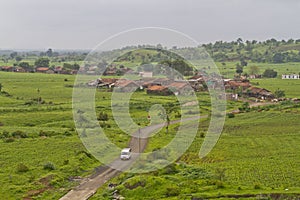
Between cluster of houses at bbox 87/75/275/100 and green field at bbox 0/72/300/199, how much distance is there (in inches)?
423

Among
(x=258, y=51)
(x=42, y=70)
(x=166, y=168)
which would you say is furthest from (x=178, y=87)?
(x=258, y=51)

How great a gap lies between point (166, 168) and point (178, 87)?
1616 inches

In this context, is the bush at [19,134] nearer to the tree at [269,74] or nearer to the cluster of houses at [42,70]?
the cluster of houses at [42,70]

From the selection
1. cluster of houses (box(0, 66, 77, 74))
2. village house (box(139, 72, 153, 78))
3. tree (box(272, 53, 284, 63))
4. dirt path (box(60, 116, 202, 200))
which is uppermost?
tree (box(272, 53, 284, 63))

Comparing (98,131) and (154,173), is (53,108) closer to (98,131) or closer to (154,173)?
(98,131)

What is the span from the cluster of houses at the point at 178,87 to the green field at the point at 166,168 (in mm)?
10741

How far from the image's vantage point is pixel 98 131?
35.6m

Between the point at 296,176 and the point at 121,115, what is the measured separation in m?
25.6

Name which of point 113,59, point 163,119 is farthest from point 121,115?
point 113,59

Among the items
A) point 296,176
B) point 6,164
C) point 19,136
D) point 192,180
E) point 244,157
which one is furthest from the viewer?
point 19,136

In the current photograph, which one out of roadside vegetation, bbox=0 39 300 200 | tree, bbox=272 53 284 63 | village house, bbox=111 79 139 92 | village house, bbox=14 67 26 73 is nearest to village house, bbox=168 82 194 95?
roadside vegetation, bbox=0 39 300 200

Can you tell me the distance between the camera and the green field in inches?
794

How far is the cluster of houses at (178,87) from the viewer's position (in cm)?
6252

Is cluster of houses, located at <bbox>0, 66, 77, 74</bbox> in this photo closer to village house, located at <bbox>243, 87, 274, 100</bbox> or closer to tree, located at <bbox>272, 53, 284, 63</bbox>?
village house, located at <bbox>243, 87, 274, 100</bbox>
